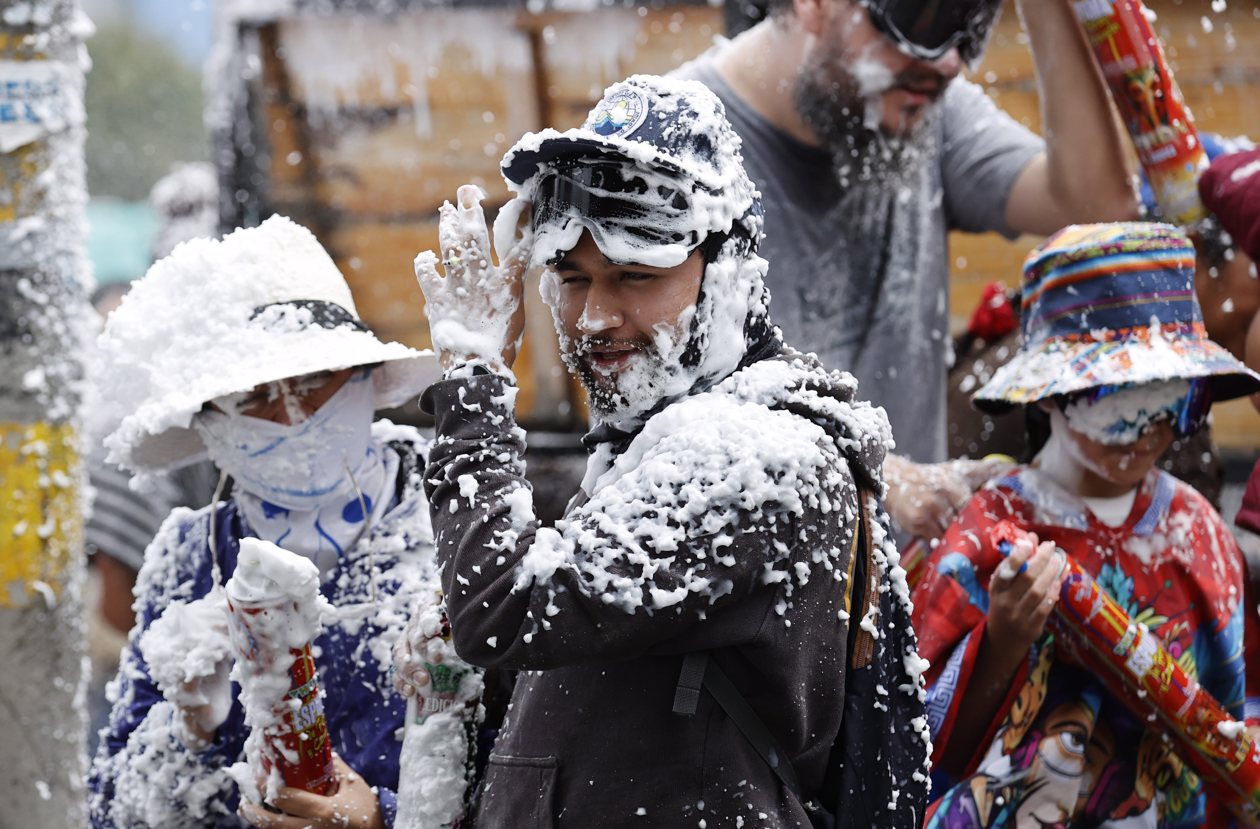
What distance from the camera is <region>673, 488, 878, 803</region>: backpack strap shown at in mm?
2127

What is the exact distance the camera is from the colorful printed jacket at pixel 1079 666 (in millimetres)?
3041

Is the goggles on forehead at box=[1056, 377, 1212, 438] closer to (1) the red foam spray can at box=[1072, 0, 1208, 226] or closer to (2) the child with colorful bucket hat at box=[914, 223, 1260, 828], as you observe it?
(2) the child with colorful bucket hat at box=[914, 223, 1260, 828]

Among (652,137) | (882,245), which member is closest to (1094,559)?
(882,245)

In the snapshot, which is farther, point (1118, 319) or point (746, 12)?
point (746, 12)

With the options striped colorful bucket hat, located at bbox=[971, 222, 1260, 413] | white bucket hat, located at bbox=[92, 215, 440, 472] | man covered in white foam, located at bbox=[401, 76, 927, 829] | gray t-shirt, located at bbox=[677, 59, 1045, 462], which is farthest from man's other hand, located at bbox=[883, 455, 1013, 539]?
white bucket hat, located at bbox=[92, 215, 440, 472]

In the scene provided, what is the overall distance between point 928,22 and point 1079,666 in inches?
63.1

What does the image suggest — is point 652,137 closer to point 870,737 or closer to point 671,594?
point 671,594

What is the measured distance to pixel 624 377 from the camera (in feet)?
7.52

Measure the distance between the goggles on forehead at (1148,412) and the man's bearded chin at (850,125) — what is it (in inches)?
37.9

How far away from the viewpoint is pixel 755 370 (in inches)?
89.8

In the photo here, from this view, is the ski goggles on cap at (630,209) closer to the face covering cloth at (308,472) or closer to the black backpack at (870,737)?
the black backpack at (870,737)

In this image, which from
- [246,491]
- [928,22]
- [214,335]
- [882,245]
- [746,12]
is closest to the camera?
[214,335]

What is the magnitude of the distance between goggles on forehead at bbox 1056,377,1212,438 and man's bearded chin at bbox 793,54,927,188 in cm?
96

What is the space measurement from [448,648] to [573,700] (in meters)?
0.31
